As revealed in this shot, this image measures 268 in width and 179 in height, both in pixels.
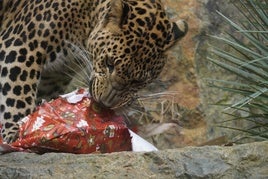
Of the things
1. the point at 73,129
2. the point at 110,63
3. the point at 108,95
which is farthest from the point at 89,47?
the point at 73,129

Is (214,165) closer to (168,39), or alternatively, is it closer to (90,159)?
(90,159)

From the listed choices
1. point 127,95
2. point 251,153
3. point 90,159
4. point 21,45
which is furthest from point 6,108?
point 251,153

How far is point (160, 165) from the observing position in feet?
12.2

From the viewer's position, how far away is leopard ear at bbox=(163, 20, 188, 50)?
5.24m

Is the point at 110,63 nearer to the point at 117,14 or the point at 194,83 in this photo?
the point at 117,14

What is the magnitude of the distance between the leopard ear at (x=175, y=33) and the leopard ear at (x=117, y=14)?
30 cm

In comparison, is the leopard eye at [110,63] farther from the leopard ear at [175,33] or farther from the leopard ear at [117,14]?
the leopard ear at [175,33]

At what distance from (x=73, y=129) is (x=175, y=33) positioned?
1.15 metres

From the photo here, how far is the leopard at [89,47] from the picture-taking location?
197 inches

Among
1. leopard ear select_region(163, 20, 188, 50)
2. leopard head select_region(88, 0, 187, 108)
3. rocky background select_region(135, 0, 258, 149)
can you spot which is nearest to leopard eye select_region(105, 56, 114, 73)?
leopard head select_region(88, 0, 187, 108)

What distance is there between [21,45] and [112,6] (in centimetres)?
61

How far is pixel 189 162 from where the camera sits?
3711mm

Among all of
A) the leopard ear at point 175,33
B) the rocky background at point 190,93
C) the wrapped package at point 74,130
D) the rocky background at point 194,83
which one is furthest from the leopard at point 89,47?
the rocky background at point 194,83

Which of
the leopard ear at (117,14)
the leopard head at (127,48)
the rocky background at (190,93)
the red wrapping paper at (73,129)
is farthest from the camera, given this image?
the rocky background at (190,93)
